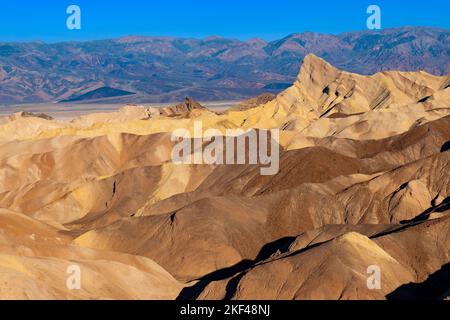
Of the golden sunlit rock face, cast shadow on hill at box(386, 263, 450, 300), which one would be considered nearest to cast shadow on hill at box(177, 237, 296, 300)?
the golden sunlit rock face

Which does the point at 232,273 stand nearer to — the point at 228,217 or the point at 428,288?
the point at 228,217

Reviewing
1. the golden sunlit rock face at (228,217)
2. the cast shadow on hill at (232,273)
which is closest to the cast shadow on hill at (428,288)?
the golden sunlit rock face at (228,217)

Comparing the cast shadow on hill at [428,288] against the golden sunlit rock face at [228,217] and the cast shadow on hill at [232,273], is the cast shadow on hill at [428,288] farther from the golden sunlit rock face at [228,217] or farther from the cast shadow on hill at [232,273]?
the cast shadow on hill at [232,273]

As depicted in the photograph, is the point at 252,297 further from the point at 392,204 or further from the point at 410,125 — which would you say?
the point at 410,125
